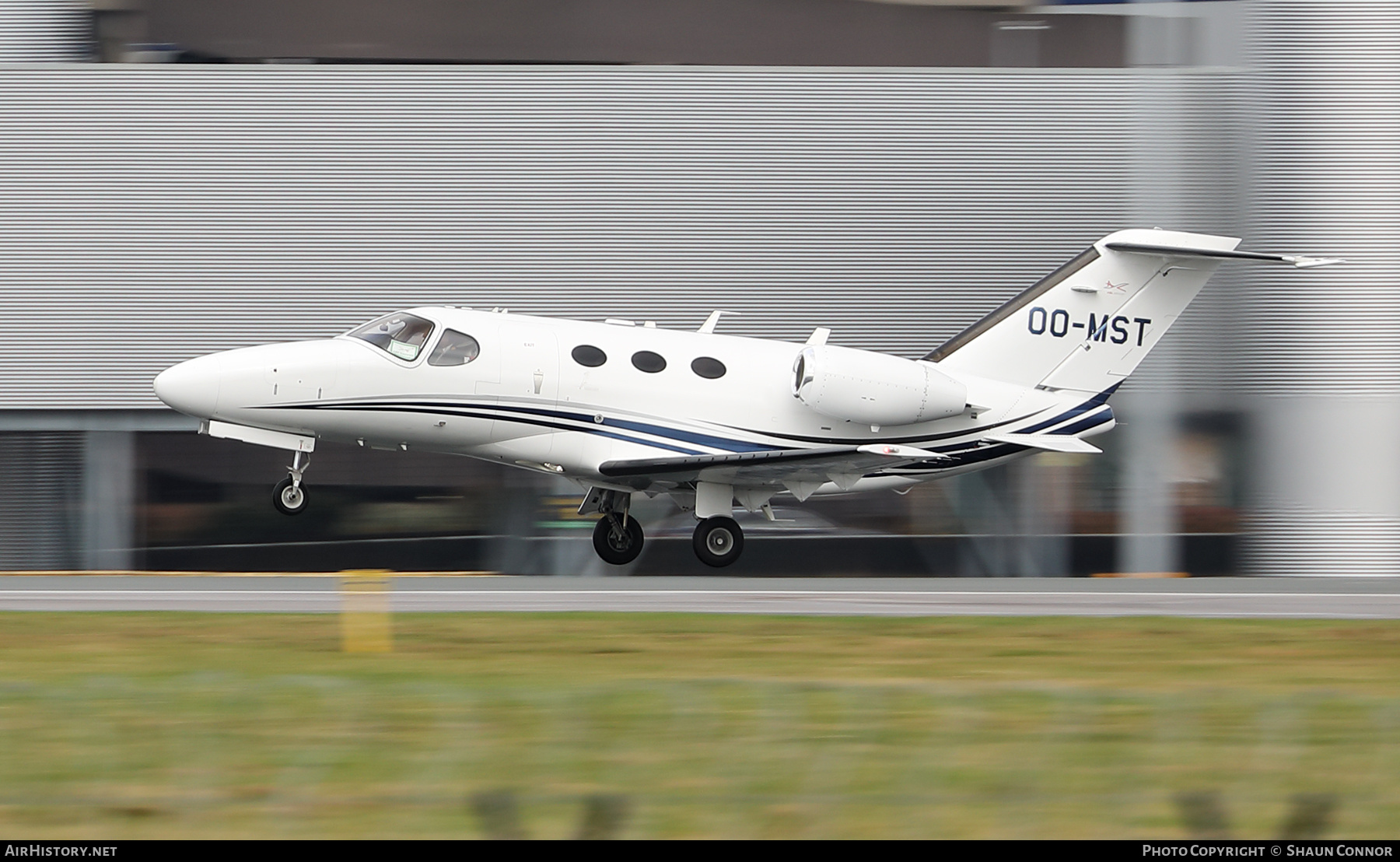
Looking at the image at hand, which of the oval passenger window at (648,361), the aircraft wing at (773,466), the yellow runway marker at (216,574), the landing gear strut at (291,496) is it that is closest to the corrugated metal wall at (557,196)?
the yellow runway marker at (216,574)

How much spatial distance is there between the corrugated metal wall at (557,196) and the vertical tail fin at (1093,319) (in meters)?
2.93

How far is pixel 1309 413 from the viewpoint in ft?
68.7

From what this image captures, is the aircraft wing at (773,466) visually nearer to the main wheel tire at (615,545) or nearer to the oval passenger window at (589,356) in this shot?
the main wheel tire at (615,545)

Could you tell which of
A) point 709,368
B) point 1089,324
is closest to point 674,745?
point 709,368

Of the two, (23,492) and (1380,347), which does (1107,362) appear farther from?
→ (23,492)

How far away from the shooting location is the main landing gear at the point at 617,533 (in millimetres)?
18312

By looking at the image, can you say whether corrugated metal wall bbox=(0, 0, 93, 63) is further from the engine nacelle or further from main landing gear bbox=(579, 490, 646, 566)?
the engine nacelle

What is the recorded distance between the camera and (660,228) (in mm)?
21453

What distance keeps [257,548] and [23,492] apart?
137 inches

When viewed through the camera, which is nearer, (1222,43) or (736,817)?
(736,817)

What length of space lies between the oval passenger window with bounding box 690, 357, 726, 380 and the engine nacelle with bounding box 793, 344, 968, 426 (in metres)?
0.92

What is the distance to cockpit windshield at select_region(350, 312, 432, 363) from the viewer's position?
17.0m

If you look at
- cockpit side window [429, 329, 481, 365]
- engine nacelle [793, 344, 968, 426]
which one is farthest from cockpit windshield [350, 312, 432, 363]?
engine nacelle [793, 344, 968, 426]
